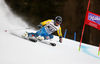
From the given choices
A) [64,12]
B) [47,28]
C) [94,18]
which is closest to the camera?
[94,18]

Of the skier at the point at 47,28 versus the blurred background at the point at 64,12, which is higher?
the blurred background at the point at 64,12

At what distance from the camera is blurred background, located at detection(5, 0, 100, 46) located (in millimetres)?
9742

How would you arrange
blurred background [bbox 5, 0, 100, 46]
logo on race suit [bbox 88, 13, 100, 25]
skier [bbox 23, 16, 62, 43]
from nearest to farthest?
logo on race suit [bbox 88, 13, 100, 25] → skier [bbox 23, 16, 62, 43] → blurred background [bbox 5, 0, 100, 46]

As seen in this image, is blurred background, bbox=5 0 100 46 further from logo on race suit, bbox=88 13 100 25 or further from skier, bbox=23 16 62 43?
logo on race suit, bbox=88 13 100 25

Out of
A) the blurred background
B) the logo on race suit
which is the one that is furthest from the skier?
the blurred background

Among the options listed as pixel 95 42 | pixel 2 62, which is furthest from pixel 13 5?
pixel 2 62

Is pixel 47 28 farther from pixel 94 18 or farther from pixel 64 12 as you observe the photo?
pixel 64 12

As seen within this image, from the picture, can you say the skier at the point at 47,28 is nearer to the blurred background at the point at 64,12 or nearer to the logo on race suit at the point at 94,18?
the logo on race suit at the point at 94,18

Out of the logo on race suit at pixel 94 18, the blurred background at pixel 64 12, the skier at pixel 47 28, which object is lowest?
the skier at pixel 47 28

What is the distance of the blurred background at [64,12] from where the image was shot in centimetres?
974

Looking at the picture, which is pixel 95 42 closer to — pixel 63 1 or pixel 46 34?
pixel 63 1

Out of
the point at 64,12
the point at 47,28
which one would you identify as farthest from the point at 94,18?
the point at 64,12

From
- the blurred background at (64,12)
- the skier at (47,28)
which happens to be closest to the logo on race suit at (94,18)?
the skier at (47,28)

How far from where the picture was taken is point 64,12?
10273 millimetres
